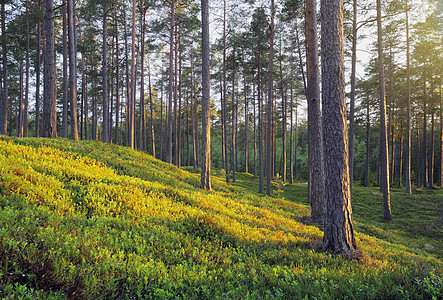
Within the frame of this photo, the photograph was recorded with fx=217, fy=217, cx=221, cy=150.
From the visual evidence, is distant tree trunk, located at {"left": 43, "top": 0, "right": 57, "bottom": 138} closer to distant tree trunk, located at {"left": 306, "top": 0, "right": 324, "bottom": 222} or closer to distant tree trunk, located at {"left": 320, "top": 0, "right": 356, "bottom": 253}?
distant tree trunk, located at {"left": 306, "top": 0, "right": 324, "bottom": 222}

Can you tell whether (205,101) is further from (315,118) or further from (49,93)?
(49,93)

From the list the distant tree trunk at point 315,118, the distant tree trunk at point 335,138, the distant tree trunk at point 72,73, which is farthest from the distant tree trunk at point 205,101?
the distant tree trunk at point 72,73

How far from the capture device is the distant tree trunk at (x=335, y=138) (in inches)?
198

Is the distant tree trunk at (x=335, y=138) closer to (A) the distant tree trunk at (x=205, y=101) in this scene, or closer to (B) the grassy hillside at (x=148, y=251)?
(B) the grassy hillside at (x=148, y=251)

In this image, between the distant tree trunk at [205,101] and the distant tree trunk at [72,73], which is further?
the distant tree trunk at [72,73]

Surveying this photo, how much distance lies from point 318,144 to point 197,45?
977 inches

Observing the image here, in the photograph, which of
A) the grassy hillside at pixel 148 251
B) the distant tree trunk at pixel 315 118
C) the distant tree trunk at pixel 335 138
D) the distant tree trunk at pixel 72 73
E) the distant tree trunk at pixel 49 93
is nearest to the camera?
the grassy hillside at pixel 148 251

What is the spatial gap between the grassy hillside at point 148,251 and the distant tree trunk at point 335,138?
0.56 metres

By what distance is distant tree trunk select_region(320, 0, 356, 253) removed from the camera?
502 centimetres

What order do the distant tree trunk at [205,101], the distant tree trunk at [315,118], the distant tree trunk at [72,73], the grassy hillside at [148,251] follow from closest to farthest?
the grassy hillside at [148,251] < the distant tree trunk at [315,118] < the distant tree trunk at [205,101] < the distant tree trunk at [72,73]

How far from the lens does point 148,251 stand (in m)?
3.93

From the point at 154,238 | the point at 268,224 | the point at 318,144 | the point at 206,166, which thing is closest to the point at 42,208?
the point at 154,238

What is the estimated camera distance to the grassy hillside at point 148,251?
2.78 meters

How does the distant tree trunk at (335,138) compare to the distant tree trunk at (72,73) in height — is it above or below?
below
